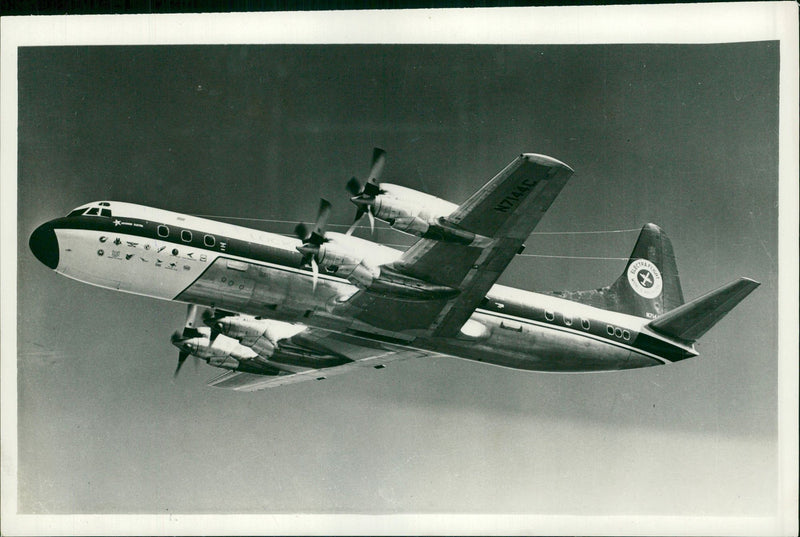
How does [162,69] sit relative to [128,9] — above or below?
below

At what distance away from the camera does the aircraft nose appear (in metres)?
10.3

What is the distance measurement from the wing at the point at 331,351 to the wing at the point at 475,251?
80 centimetres

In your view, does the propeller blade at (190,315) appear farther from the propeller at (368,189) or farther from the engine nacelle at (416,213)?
the engine nacelle at (416,213)

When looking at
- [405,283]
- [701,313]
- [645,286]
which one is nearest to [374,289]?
[405,283]

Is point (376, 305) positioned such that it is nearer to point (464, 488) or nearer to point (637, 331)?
point (464, 488)

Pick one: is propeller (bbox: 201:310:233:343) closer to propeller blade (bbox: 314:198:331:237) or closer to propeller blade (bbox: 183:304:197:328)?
propeller blade (bbox: 183:304:197:328)

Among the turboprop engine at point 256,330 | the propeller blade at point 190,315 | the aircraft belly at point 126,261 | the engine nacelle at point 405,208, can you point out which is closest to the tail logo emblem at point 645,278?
the engine nacelle at point 405,208

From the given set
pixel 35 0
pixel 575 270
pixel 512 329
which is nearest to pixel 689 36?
pixel 575 270

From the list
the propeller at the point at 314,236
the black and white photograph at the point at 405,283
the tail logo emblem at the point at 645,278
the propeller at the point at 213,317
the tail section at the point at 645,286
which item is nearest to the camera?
the propeller at the point at 314,236

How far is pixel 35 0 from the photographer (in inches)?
439

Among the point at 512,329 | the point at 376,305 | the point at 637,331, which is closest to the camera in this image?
the point at 376,305

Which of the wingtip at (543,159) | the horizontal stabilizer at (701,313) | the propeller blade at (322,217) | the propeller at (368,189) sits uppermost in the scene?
the wingtip at (543,159)

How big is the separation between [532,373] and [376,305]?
310 centimetres

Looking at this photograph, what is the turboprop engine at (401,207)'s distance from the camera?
31.8ft
